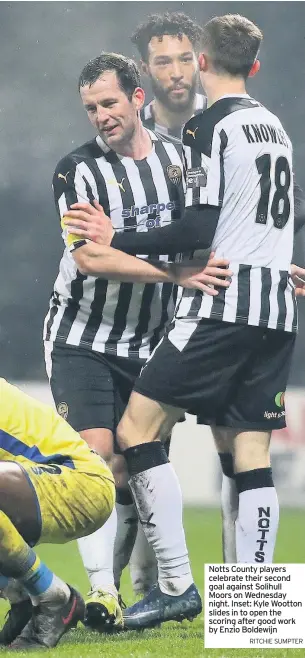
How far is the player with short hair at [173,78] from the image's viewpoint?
3.44 m

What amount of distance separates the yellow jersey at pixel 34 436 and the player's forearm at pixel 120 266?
2.06 ft

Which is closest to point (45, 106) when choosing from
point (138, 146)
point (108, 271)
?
point (138, 146)

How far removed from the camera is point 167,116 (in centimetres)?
344

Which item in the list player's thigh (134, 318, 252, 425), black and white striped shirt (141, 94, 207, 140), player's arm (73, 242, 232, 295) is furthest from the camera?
black and white striped shirt (141, 94, 207, 140)

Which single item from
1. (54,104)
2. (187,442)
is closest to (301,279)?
(54,104)

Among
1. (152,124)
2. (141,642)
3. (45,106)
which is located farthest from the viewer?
(45,106)

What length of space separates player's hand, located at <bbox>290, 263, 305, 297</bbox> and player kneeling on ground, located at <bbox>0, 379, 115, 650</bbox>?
935 millimetres

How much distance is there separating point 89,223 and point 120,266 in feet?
0.45

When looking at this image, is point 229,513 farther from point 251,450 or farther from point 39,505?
point 39,505

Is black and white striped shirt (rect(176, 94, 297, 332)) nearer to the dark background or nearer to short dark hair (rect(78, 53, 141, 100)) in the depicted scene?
short dark hair (rect(78, 53, 141, 100))

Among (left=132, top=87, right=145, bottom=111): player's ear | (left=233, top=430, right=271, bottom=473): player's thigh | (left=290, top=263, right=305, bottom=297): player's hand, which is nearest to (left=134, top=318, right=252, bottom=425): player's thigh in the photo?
(left=233, top=430, right=271, bottom=473): player's thigh

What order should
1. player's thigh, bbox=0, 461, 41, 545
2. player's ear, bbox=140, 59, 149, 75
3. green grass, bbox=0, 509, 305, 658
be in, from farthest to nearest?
player's ear, bbox=140, 59, 149, 75 < green grass, bbox=0, 509, 305, 658 < player's thigh, bbox=0, 461, 41, 545

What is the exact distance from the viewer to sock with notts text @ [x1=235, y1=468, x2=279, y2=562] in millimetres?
2607

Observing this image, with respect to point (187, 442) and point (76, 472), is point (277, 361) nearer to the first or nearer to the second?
point (76, 472)
